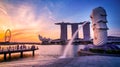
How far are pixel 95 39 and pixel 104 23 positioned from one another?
152 inches

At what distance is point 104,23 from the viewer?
39656 mm

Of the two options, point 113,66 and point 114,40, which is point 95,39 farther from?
point 114,40

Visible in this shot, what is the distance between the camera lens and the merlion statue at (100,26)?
3897 cm

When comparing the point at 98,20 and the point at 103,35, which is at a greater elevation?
the point at 98,20

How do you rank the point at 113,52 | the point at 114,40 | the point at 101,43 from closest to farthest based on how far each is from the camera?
the point at 113,52 < the point at 101,43 < the point at 114,40

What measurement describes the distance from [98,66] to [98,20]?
25.2 m

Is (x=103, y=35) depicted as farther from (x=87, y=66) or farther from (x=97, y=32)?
(x=87, y=66)

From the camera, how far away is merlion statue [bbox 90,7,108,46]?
39.0m

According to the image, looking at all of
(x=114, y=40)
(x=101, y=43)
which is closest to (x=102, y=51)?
(x=101, y=43)

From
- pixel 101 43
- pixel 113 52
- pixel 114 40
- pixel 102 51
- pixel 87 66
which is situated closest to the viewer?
pixel 87 66

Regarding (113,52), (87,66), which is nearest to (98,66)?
(87,66)

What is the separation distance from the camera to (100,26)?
3897 centimetres

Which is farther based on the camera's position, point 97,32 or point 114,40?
point 114,40

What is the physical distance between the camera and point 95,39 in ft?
133
